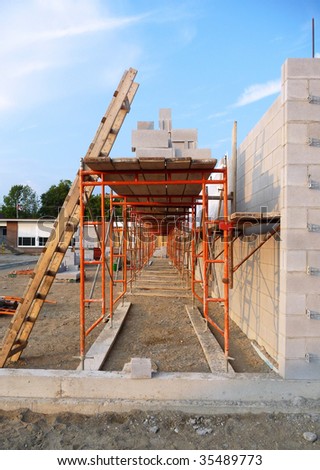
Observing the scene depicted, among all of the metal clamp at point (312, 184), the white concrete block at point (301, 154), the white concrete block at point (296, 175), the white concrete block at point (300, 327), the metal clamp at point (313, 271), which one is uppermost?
the white concrete block at point (301, 154)

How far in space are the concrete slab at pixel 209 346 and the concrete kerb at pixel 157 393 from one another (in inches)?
11.5

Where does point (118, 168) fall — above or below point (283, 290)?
above

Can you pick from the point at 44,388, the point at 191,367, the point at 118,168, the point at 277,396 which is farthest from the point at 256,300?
the point at 44,388

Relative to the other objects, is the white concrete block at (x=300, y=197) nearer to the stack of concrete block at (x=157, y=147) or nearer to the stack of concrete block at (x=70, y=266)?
the stack of concrete block at (x=157, y=147)

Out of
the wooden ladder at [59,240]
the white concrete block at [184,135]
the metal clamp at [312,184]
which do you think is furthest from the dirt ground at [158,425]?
the white concrete block at [184,135]

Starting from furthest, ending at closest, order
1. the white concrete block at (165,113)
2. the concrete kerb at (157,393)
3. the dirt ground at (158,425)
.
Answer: the white concrete block at (165,113), the concrete kerb at (157,393), the dirt ground at (158,425)

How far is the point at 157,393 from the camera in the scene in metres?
4.06

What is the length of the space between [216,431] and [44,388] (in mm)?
1997

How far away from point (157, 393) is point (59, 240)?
2.32 m

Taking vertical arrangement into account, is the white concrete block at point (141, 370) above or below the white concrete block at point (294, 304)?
below

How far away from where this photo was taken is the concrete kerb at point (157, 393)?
12.9 feet

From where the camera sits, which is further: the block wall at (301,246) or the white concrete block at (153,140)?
the white concrete block at (153,140)

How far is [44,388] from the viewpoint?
13.6 feet
